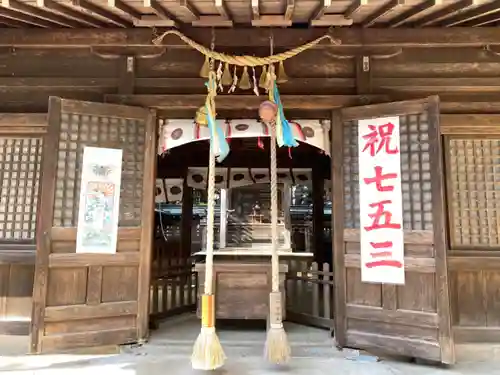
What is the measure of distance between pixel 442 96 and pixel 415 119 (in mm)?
775

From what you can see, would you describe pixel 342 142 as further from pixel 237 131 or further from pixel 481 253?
pixel 481 253

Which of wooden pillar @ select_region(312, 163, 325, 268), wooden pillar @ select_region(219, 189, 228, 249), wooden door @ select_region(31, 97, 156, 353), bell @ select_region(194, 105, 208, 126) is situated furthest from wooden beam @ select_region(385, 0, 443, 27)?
wooden pillar @ select_region(219, 189, 228, 249)

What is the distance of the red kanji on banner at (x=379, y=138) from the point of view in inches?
151

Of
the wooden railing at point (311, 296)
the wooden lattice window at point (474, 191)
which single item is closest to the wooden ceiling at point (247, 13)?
the wooden lattice window at point (474, 191)

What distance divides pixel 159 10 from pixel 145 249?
2.50m

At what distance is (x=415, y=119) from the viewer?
12.4 feet

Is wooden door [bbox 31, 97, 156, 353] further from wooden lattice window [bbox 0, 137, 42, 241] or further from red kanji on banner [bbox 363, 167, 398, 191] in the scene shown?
red kanji on banner [bbox 363, 167, 398, 191]

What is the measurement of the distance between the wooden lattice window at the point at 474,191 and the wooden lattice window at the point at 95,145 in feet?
11.5

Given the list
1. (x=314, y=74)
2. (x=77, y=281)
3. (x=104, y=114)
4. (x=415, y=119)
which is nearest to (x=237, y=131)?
(x=314, y=74)

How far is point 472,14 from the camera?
387 cm

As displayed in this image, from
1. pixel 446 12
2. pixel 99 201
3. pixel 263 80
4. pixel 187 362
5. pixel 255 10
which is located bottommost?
pixel 187 362

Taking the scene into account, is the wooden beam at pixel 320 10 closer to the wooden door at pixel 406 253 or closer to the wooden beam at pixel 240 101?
the wooden beam at pixel 240 101

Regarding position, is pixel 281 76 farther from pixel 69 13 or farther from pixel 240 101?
pixel 69 13

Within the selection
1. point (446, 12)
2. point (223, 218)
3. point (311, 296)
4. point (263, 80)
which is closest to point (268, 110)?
point (263, 80)
